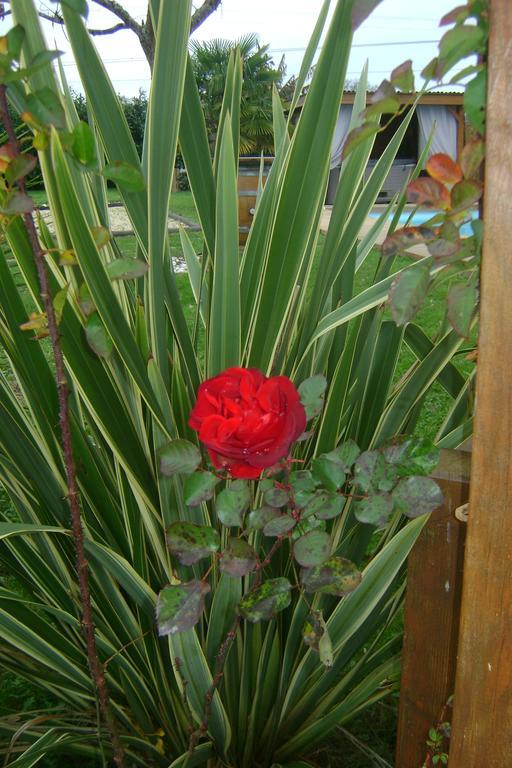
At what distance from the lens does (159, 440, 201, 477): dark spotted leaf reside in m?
0.60

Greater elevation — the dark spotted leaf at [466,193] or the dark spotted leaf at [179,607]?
the dark spotted leaf at [466,193]

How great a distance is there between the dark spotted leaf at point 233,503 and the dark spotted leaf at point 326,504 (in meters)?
0.06

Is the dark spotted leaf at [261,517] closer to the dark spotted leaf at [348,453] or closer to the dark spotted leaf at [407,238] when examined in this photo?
the dark spotted leaf at [348,453]

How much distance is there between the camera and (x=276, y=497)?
25.2 inches

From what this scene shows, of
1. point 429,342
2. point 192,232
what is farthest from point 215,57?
point 429,342

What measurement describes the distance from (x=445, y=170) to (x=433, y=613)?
0.48m

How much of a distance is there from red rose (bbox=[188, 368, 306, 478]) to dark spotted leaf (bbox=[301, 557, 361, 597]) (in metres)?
0.15

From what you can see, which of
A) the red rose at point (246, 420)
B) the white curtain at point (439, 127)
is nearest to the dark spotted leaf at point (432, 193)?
the red rose at point (246, 420)

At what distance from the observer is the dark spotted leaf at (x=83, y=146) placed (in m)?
0.61

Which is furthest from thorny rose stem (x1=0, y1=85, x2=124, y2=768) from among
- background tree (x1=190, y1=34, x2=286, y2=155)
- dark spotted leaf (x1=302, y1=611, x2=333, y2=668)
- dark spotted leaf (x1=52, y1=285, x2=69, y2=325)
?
background tree (x1=190, y1=34, x2=286, y2=155)

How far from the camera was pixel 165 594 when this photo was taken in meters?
0.62

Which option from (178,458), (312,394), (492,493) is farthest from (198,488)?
(492,493)

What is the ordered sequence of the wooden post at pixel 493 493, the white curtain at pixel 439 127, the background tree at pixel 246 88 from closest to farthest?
the wooden post at pixel 493 493 < the background tree at pixel 246 88 < the white curtain at pixel 439 127

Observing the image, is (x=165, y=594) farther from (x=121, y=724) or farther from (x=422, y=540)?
(x=121, y=724)
